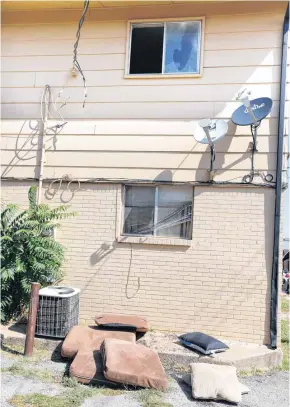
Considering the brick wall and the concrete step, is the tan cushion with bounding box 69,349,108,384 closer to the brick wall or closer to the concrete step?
the concrete step

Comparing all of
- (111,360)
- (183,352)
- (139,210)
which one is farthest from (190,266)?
(111,360)

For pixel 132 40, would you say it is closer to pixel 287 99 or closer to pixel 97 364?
pixel 287 99

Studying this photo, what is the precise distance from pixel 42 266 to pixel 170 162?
8.69ft

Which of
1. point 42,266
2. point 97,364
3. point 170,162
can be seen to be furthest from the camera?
point 170,162

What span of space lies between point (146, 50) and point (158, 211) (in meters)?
2.89

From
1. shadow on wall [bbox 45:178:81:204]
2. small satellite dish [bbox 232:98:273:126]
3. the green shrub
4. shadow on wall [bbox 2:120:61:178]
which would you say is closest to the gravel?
the green shrub

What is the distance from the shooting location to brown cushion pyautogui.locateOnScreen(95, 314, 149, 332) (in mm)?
5532

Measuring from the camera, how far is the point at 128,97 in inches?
259

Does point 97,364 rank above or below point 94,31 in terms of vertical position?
below

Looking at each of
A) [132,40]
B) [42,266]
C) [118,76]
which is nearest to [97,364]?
[42,266]

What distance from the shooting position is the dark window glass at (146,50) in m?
6.71

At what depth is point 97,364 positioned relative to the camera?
4543 mm

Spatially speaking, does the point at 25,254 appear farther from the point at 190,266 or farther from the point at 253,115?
the point at 253,115

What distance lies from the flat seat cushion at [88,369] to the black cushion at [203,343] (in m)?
1.35
